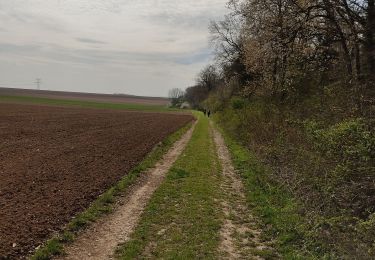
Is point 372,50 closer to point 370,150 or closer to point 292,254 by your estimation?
point 370,150

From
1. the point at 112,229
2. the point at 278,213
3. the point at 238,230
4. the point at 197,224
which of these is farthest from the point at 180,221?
the point at 278,213

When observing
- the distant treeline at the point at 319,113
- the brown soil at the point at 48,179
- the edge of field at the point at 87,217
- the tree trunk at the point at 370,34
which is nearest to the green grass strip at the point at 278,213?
the distant treeline at the point at 319,113

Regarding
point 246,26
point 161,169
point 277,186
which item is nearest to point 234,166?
point 161,169

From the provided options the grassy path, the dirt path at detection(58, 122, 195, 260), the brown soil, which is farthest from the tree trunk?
the brown soil

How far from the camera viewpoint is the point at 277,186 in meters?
12.4

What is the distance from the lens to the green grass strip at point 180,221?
7.51m

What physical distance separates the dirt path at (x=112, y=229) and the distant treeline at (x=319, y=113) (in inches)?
144

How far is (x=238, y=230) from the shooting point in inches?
356

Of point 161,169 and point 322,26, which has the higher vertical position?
point 322,26

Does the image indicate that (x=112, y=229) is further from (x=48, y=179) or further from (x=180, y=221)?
(x=48, y=179)

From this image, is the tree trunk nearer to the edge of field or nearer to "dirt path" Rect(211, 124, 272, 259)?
"dirt path" Rect(211, 124, 272, 259)

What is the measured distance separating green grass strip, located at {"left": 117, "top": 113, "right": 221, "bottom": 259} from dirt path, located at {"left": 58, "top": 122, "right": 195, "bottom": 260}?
218mm

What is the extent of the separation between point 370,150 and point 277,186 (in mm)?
4863

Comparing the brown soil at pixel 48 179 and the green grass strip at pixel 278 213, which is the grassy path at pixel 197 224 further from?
the brown soil at pixel 48 179
